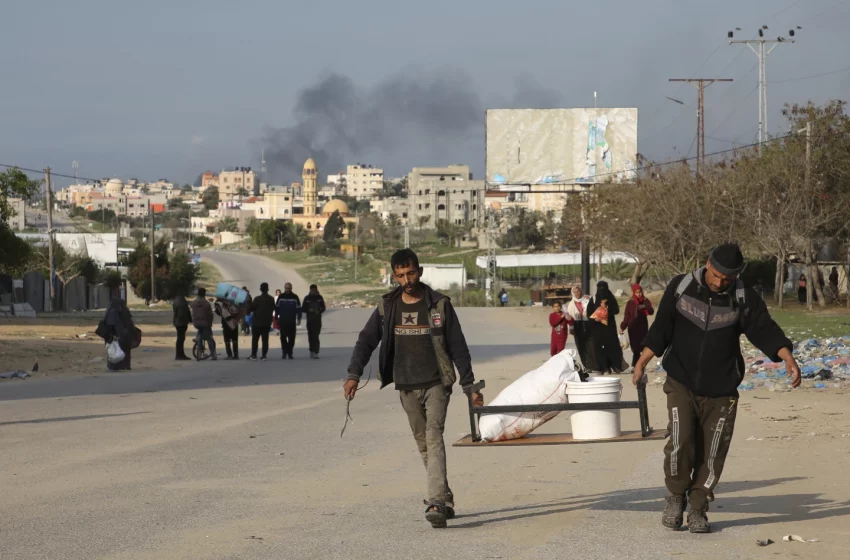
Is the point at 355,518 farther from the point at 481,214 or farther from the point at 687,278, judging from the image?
the point at 481,214

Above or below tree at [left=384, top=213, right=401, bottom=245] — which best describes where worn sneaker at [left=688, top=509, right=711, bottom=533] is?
below

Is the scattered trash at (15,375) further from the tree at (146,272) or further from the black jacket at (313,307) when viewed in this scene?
the tree at (146,272)

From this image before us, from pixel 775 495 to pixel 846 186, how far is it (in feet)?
143

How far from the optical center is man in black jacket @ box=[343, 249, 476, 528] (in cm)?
771

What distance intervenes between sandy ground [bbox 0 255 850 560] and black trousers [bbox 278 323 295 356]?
967 cm

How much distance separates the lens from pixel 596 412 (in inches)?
321

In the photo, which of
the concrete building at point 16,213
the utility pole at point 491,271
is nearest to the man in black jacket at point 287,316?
the concrete building at point 16,213

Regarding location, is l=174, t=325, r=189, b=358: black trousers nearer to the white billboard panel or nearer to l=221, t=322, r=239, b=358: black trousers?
l=221, t=322, r=239, b=358: black trousers

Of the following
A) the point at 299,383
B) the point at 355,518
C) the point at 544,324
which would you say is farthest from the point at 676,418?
the point at 544,324

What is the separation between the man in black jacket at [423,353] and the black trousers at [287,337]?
19007 mm

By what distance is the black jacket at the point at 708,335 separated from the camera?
24.0ft

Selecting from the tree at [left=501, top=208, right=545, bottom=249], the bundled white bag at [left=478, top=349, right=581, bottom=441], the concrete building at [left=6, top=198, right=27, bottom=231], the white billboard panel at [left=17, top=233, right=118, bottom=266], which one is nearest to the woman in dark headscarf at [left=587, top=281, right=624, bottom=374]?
the bundled white bag at [left=478, top=349, right=581, bottom=441]

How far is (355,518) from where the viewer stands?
796cm

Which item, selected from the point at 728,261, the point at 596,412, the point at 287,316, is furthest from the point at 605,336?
the point at 728,261
